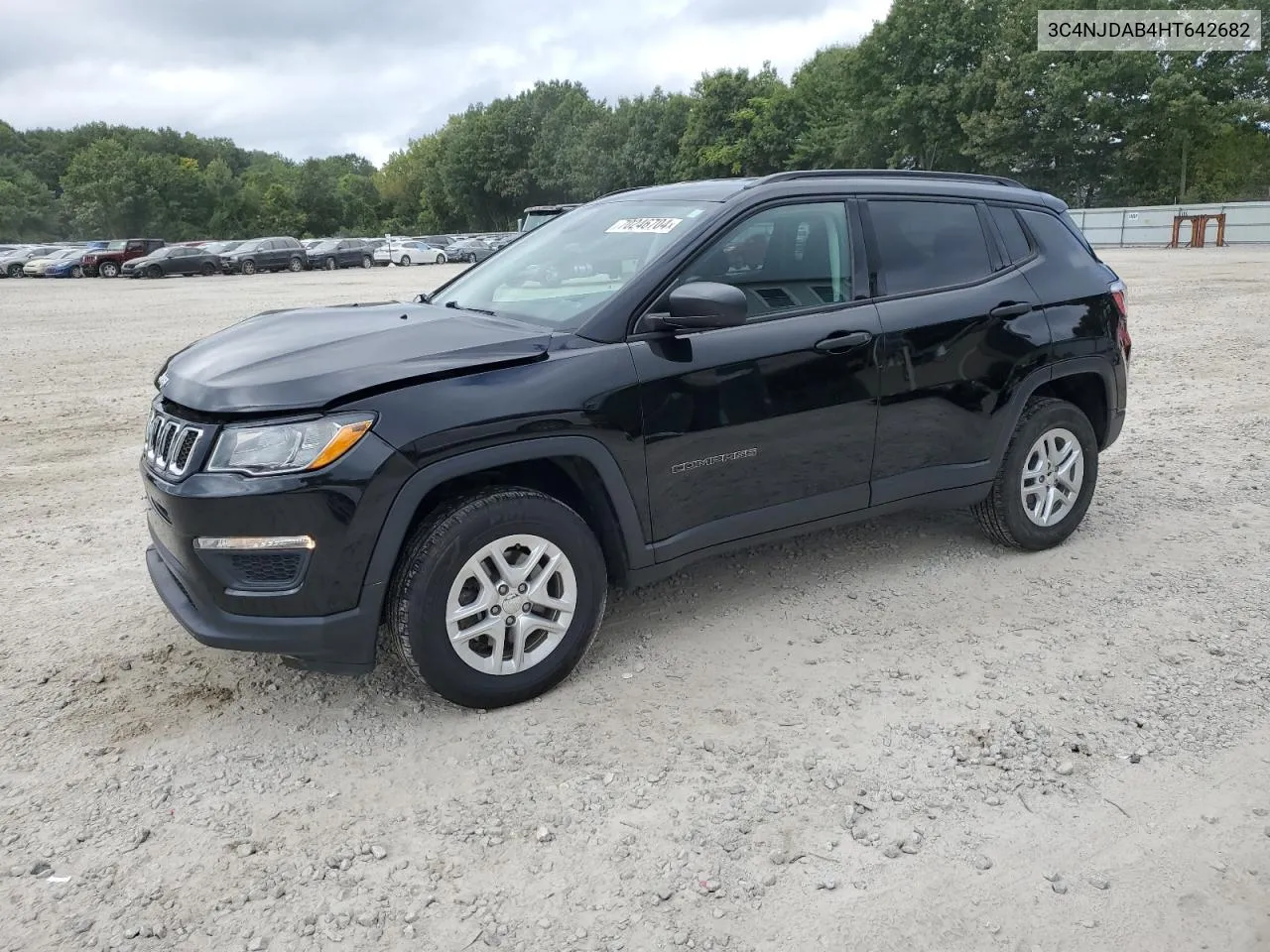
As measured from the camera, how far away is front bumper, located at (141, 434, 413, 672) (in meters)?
3.05

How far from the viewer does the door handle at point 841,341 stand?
402 cm

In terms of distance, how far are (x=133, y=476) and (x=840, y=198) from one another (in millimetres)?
5054

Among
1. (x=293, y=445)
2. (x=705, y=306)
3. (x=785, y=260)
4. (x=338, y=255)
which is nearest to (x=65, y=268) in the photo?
(x=338, y=255)

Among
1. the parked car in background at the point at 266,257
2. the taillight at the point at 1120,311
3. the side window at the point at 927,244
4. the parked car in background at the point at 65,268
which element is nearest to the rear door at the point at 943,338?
the side window at the point at 927,244

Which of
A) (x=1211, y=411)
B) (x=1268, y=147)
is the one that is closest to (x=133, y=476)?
(x=1211, y=411)

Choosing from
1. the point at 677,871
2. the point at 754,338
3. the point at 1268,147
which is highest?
the point at 1268,147

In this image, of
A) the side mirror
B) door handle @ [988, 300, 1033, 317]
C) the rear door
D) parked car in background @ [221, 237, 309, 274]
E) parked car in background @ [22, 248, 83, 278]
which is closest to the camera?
the side mirror

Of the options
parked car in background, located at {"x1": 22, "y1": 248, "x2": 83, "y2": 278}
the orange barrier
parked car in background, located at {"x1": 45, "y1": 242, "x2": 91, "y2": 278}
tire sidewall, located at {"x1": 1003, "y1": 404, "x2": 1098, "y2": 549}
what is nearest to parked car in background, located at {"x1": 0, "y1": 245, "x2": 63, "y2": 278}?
parked car in background, located at {"x1": 22, "y1": 248, "x2": 83, "y2": 278}

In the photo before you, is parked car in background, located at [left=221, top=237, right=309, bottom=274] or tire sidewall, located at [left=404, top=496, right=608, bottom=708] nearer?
tire sidewall, located at [left=404, top=496, right=608, bottom=708]

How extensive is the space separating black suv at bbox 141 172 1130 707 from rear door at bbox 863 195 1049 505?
1 centimetres

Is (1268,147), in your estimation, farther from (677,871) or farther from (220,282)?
(677,871)

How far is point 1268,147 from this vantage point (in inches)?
1877

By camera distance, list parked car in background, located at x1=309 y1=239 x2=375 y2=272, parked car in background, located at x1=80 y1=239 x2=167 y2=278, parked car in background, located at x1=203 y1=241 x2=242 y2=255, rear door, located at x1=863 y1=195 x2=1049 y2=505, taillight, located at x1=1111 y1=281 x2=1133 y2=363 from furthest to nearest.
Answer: parked car in background, located at x1=309 y1=239 x2=375 y2=272 → parked car in background, located at x1=203 y1=241 x2=242 y2=255 → parked car in background, located at x1=80 y1=239 x2=167 y2=278 → taillight, located at x1=1111 y1=281 x2=1133 y2=363 → rear door, located at x1=863 y1=195 x2=1049 y2=505

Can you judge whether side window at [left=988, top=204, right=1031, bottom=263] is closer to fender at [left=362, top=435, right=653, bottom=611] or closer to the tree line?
fender at [left=362, top=435, right=653, bottom=611]
